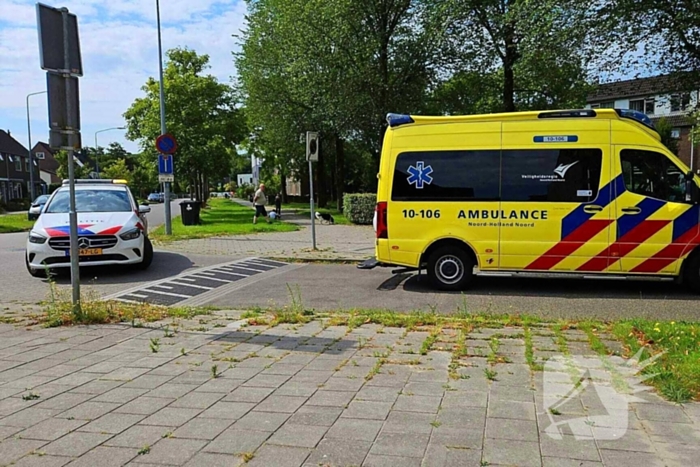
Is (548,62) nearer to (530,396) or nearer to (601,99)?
(530,396)

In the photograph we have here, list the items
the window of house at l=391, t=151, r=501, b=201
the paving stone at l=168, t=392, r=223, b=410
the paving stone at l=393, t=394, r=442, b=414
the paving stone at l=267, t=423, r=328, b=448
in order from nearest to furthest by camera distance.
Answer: the paving stone at l=267, t=423, r=328, b=448 < the paving stone at l=393, t=394, r=442, b=414 < the paving stone at l=168, t=392, r=223, b=410 < the window of house at l=391, t=151, r=501, b=201

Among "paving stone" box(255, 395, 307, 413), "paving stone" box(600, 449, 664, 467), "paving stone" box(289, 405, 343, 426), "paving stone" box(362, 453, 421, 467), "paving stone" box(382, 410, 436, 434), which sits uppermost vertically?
"paving stone" box(255, 395, 307, 413)

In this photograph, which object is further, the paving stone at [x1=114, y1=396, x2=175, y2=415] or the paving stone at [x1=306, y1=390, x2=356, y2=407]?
the paving stone at [x1=306, y1=390, x2=356, y2=407]

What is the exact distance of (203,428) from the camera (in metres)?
3.61

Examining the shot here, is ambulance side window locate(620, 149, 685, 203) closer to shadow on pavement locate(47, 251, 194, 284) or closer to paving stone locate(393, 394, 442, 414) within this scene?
paving stone locate(393, 394, 442, 414)

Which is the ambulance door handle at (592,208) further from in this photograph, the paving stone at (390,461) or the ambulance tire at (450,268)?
the paving stone at (390,461)

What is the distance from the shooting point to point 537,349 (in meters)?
5.34

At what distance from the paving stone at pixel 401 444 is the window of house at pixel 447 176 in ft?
19.7

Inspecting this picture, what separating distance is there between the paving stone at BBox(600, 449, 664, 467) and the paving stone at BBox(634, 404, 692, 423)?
57cm

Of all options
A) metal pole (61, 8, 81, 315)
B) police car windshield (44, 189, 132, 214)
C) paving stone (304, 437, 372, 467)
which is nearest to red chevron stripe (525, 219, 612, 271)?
paving stone (304, 437, 372, 467)

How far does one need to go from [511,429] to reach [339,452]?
3.59 feet

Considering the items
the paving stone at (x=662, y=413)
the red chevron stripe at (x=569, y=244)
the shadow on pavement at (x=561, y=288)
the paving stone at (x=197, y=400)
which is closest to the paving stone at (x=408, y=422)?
the paving stone at (x=197, y=400)

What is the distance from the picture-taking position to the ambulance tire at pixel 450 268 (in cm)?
907

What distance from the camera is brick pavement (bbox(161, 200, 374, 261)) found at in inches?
534
